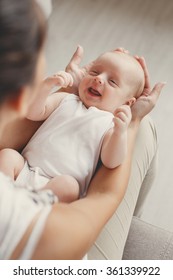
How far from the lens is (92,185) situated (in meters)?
0.93

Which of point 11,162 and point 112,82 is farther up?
point 112,82

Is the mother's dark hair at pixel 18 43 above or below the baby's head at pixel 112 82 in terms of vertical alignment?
above

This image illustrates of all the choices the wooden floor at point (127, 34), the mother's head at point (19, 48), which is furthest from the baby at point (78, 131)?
the wooden floor at point (127, 34)

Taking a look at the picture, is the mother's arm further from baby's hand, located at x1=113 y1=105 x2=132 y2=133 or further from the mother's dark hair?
the mother's dark hair

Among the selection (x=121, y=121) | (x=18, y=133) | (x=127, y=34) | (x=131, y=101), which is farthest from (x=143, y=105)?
(x=127, y=34)

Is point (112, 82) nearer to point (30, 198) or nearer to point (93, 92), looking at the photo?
point (93, 92)

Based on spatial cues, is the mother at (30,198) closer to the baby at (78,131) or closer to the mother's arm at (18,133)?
the baby at (78,131)

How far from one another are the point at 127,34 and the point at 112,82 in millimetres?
1046

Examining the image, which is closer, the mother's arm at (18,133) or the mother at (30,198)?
the mother at (30,198)

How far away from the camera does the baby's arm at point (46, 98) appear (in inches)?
39.0

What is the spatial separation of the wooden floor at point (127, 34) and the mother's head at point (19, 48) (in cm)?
115

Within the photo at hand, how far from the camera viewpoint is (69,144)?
1024mm
